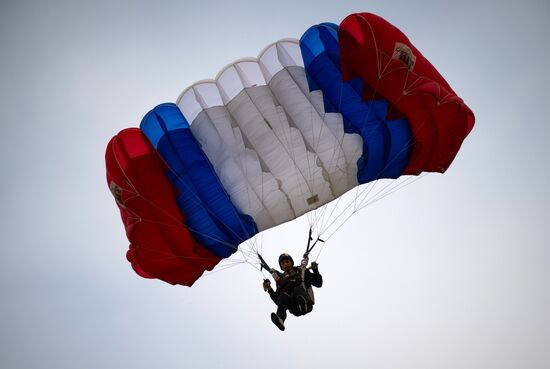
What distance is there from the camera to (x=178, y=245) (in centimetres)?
1103

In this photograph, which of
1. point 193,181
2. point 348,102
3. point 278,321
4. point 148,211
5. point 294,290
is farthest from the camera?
point 193,181

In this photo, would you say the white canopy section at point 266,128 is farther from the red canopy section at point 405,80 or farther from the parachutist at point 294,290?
the parachutist at point 294,290

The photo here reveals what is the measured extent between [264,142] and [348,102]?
A: 164 centimetres

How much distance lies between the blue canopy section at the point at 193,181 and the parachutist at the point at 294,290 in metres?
1.33

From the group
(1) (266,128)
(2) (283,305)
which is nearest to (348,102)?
(1) (266,128)

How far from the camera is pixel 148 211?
10742 millimetres

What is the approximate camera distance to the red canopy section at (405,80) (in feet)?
32.9

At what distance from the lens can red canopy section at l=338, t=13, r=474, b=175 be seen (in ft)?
32.9

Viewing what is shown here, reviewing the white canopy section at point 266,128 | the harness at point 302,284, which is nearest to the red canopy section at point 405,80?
the white canopy section at point 266,128

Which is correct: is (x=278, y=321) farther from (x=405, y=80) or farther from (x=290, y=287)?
(x=405, y=80)

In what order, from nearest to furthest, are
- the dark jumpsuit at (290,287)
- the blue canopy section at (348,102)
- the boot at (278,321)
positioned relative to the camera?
1. the boot at (278,321)
2. the dark jumpsuit at (290,287)
3. the blue canopy section at (348,102)

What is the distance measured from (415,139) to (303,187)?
7.16 ft

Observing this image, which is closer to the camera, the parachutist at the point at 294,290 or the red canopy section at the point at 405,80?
the parachutist at the point at 294,290

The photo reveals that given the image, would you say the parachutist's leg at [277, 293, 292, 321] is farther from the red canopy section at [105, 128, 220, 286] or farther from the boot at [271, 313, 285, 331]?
the red canopy section at [105, 128, 220, 286]
